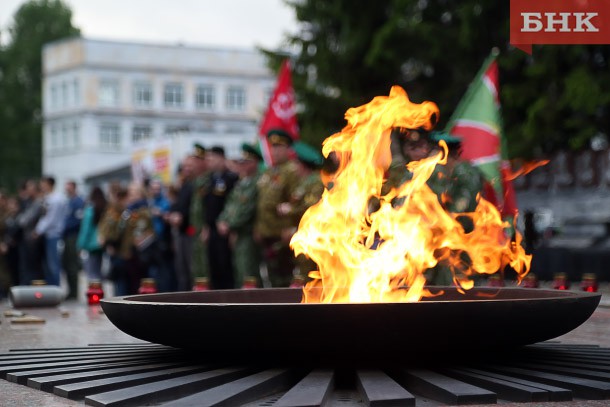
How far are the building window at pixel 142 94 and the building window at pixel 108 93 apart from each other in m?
1.12

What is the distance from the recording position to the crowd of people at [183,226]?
42.4 ft

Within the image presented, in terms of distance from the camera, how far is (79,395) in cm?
523

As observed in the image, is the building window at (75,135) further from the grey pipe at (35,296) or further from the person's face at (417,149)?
the person's face at (417,149)

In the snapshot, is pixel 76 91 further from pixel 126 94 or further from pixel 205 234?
pixel 205 234

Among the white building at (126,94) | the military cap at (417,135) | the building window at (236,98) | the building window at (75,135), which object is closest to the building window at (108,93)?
the white building at (126,94)

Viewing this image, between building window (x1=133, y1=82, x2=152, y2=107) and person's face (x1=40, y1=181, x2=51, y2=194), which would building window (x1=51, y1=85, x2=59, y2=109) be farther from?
person's face (x1=40, y1=181, x2=51, y2=194)

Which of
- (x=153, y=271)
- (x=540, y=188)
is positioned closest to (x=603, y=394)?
(x=153, y=271)

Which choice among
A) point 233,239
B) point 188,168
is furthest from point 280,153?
point 188,168

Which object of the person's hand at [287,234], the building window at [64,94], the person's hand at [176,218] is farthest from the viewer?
the building window at [64,94]

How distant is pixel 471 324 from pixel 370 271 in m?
1.32

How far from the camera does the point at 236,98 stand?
3029 inches

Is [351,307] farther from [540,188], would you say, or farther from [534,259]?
[540,188]

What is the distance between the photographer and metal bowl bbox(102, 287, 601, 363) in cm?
546

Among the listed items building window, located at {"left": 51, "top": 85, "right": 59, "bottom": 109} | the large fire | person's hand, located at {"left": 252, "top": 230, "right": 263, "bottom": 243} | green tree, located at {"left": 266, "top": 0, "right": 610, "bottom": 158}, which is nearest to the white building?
building window, located at {"left": 51, "top": 85, "right": 59, "bottom": 109}
